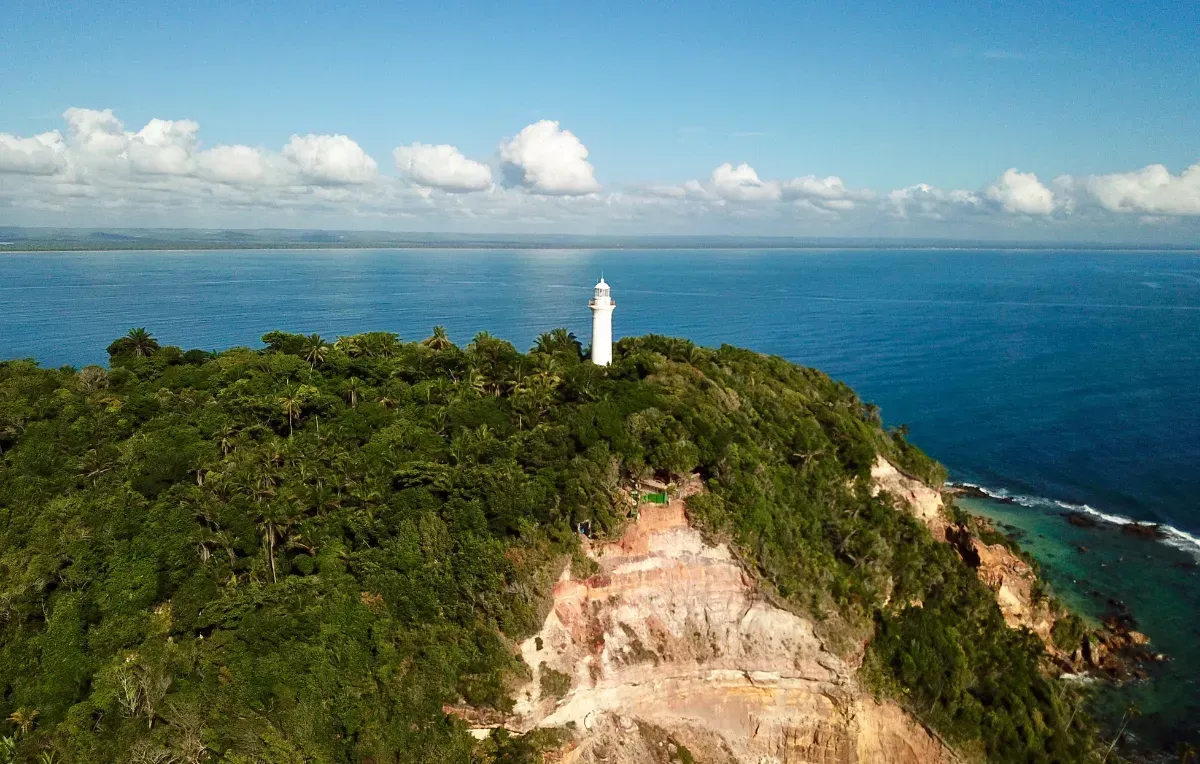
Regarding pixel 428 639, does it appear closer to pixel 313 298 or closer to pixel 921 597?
pixel 921 597

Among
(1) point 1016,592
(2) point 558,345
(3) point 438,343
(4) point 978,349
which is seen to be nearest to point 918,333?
(4) point 978,349

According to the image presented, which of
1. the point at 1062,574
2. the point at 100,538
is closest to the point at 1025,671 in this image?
the point at 1062,574

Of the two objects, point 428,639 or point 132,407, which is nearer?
point 428,639

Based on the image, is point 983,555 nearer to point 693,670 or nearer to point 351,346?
point 693,670

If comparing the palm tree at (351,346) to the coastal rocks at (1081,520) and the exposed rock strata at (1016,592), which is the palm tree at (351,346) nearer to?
the exposed rock strata at (1016,592)

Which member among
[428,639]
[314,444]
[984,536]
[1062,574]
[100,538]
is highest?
[314,444]

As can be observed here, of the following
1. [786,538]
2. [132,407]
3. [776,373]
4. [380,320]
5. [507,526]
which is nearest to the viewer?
[507,526]
